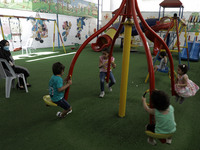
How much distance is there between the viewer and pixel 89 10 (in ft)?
54.6

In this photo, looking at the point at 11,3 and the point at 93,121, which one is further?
the point at 11,3

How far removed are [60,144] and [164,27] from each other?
349 inches

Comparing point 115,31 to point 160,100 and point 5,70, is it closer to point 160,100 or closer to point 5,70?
point 5,70

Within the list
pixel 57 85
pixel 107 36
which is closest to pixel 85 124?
pixel 57 85

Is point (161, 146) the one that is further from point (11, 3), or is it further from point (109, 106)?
point (11, 3)

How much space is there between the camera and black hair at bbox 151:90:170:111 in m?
1.66

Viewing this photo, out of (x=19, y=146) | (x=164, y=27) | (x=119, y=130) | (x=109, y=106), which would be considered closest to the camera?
(x=19, y=146)

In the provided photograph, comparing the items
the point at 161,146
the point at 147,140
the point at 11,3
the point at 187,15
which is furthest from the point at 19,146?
the point at 187,15

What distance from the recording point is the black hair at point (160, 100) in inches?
65.4

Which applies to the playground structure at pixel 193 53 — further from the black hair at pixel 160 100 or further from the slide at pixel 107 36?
the black hair at pixel 160 100

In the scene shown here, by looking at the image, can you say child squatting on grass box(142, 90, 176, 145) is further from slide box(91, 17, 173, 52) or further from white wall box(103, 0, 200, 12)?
white wall box(103, 0, 200, 12)

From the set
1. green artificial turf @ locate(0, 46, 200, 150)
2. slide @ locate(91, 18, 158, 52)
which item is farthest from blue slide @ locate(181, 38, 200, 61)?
green artificial turf @ locate(0, 46, 200, 150)

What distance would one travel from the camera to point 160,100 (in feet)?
5.49

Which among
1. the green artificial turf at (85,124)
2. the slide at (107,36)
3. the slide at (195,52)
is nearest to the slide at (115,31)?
the slide at (107,36)
